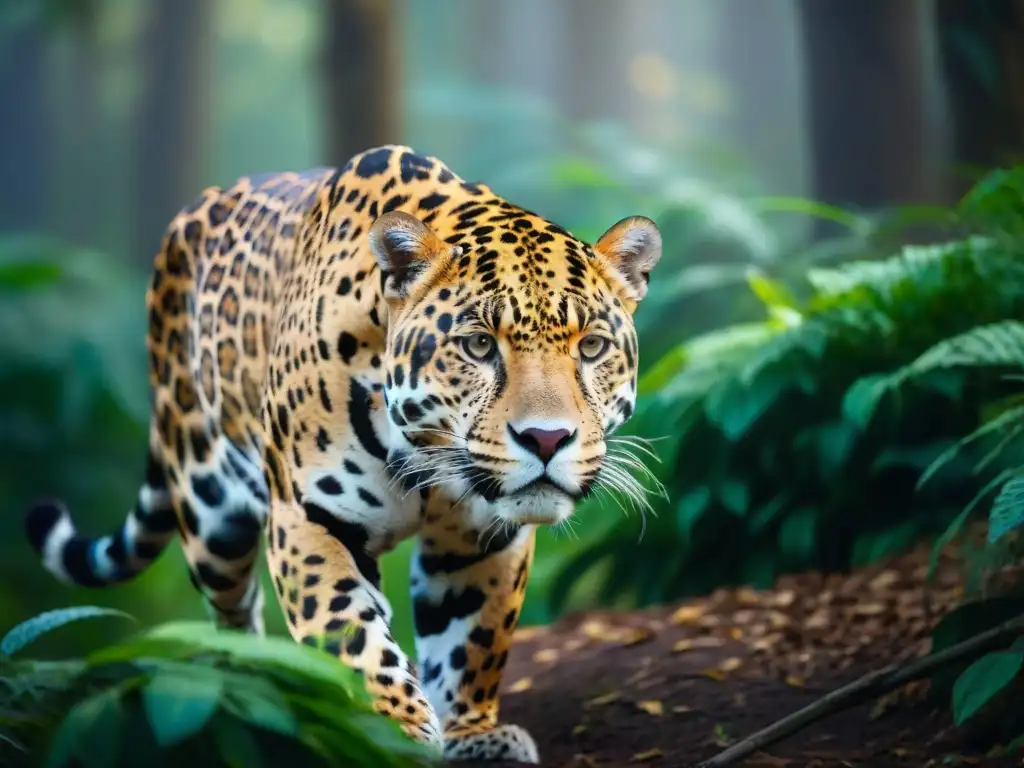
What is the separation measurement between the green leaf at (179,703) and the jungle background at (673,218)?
2042mm

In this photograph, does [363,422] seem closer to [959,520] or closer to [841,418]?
[959,520]

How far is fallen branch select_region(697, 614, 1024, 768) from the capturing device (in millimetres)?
3588

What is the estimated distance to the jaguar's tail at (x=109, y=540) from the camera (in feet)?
18.4

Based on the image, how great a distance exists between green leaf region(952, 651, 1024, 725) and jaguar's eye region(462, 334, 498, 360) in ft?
5.28

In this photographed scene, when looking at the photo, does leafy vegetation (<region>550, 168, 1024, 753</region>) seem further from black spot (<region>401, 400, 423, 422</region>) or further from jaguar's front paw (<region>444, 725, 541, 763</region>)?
black spot (<region>401, 400, 423, 422</region>)

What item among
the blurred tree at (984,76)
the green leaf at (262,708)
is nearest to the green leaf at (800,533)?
the blurred tree at (984,76)

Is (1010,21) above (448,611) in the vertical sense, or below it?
above

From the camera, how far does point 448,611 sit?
4570 millimetres

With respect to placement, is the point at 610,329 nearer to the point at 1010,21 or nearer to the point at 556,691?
the point at 556,691

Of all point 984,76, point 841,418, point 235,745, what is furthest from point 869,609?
point 984,76

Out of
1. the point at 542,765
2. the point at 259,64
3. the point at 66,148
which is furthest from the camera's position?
the point at 259,64

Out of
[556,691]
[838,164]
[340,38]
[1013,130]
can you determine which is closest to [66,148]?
[340,38]

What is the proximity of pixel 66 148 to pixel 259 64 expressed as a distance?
308cm

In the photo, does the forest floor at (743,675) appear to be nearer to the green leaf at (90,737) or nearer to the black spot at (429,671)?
the black spot at (429,671)
